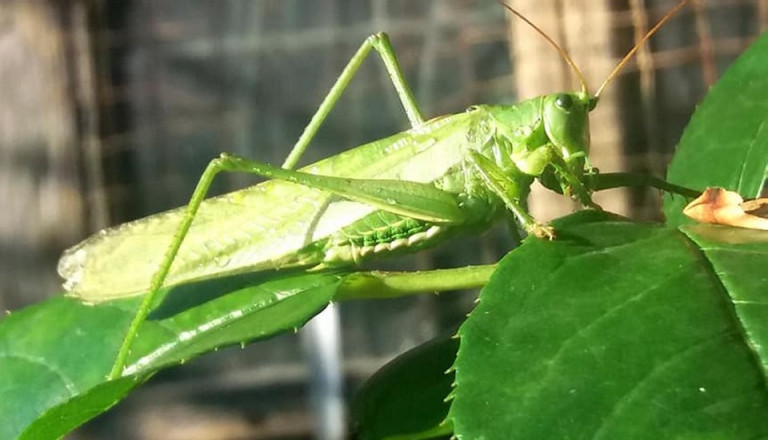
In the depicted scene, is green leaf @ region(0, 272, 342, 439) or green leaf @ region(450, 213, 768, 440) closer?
green leaf @ region(450, 213, 768, 440)

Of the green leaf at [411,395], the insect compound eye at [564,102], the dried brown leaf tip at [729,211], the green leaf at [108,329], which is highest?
the insect compound eye at [564,102]

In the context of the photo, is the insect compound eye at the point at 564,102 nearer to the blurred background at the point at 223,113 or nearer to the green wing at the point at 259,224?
the green wing at the point at 259,224

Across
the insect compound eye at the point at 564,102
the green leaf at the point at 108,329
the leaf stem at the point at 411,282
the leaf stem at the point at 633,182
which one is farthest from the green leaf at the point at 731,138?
the green leaf at the point at 108,329

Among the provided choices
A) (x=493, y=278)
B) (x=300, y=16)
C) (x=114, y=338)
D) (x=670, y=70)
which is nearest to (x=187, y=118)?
(x=300, y=16)

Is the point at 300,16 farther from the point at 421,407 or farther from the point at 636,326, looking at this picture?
the point at 636,326

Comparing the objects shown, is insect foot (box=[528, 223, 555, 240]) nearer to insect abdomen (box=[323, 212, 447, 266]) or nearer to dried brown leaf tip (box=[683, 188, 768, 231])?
dried brown leaf tip (box=[683, 188, 768, 231])

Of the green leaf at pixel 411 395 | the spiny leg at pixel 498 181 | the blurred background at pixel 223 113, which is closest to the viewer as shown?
the green leaf at pixel 411 395

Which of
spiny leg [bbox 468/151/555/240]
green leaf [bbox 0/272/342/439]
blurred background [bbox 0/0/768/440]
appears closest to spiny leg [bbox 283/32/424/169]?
spiny leg [bbox 468/151/555/240]
